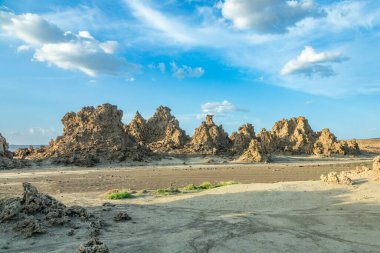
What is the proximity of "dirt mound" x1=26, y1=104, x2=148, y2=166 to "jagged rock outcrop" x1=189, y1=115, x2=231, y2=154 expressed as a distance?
6.56 meters

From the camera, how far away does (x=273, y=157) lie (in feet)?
131

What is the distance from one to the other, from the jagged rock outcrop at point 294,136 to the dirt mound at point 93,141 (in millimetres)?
16514

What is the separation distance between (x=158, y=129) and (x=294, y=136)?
1528 cm

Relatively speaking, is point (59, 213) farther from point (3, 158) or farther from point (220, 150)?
point (220, 150)

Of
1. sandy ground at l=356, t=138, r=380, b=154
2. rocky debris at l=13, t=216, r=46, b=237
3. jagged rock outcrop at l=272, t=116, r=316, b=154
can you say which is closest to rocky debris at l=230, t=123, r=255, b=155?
jagged rock outcrop at l=272, t=116, r=316, b=154

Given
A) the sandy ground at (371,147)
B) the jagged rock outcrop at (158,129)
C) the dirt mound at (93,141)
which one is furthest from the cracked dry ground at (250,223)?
the sandy ground at (371,147)

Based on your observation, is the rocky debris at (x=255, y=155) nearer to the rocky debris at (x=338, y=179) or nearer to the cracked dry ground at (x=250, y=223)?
the rocky debris at (x=338, y=179)

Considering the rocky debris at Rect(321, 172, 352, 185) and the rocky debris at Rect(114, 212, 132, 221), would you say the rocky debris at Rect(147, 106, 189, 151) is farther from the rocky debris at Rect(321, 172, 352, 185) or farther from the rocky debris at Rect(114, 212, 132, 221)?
the rocky debris at Rect(114, 212, 132, 221)

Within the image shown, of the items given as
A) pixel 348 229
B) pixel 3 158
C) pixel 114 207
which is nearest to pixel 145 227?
pixel 114 207

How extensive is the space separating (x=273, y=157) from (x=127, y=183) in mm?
21912

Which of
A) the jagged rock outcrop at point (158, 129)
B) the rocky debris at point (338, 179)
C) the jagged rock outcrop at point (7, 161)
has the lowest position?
the rocky debris at point (338, 179)

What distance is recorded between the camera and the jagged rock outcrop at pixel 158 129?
143 ft

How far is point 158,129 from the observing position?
46781 millimetres

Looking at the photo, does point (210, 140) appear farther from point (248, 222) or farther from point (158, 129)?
point (248, 222)
